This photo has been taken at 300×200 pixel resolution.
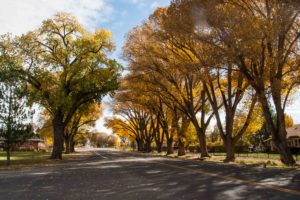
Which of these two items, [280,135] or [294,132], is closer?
[280,135]

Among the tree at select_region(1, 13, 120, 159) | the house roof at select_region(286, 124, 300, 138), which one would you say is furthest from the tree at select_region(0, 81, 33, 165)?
the house roof at select_region(286, 124, 300, 138)

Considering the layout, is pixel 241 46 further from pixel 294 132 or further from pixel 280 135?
pixel 294 132

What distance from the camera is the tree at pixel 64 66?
37.2 metres

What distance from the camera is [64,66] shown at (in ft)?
123

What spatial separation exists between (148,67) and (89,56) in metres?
6.45

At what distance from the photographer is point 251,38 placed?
19.4m

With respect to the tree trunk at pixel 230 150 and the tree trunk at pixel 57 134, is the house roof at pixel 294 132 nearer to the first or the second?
the tree trunk at pixel 230 150

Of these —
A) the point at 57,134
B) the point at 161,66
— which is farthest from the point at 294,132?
the point at 57,134

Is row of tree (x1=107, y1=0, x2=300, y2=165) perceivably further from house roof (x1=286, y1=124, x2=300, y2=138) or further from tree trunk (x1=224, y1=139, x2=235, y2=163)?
house roof (x1=286, y1=124, x2=300, y2=138)

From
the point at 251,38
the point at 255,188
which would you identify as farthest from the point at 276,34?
the point at 255,188

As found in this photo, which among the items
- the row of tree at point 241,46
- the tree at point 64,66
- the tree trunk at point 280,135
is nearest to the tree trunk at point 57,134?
the tree at point 64,66

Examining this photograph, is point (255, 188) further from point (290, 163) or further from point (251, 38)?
point (290, 163)

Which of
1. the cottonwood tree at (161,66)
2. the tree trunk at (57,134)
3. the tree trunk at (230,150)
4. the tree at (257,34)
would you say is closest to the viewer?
the tree at (257,34)

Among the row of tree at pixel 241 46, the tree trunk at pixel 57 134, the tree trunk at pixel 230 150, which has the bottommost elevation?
the tree trunk at pixel 230 150
